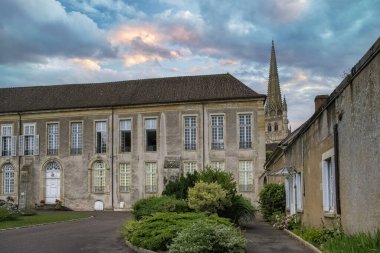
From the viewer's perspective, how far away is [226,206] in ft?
64.7

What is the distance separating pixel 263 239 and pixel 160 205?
447 centimetres

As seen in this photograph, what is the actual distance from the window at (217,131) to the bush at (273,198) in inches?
628

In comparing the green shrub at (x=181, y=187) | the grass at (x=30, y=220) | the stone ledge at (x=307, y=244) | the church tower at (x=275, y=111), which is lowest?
the grass at (x=30, y=220)

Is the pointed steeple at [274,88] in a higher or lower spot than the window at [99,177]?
higher

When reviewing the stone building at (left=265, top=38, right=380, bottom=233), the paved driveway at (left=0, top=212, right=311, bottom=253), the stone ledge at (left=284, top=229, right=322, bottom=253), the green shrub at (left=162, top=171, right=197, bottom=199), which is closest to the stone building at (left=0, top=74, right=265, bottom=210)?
the green shrub at (left=162, top=171, right=197, bottom=199)

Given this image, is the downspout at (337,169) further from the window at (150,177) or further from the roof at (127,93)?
the window at (150,177)

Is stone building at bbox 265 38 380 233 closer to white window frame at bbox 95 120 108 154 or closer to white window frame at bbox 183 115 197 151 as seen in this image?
white window frame at bbox 183 115 197 151

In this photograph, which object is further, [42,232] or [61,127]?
[61,127]

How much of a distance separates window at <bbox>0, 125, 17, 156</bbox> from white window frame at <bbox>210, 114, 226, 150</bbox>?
17565 millimetres

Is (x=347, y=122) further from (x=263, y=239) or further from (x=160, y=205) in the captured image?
(x=160, y=205)

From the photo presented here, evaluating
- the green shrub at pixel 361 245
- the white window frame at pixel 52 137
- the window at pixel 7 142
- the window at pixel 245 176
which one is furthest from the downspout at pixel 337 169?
the window at pixel 7 142

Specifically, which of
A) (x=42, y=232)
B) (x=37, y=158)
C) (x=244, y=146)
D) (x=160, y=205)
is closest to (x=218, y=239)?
(x=160, y=205)

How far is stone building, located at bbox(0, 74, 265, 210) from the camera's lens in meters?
40.2

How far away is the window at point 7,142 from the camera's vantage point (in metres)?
44.9
